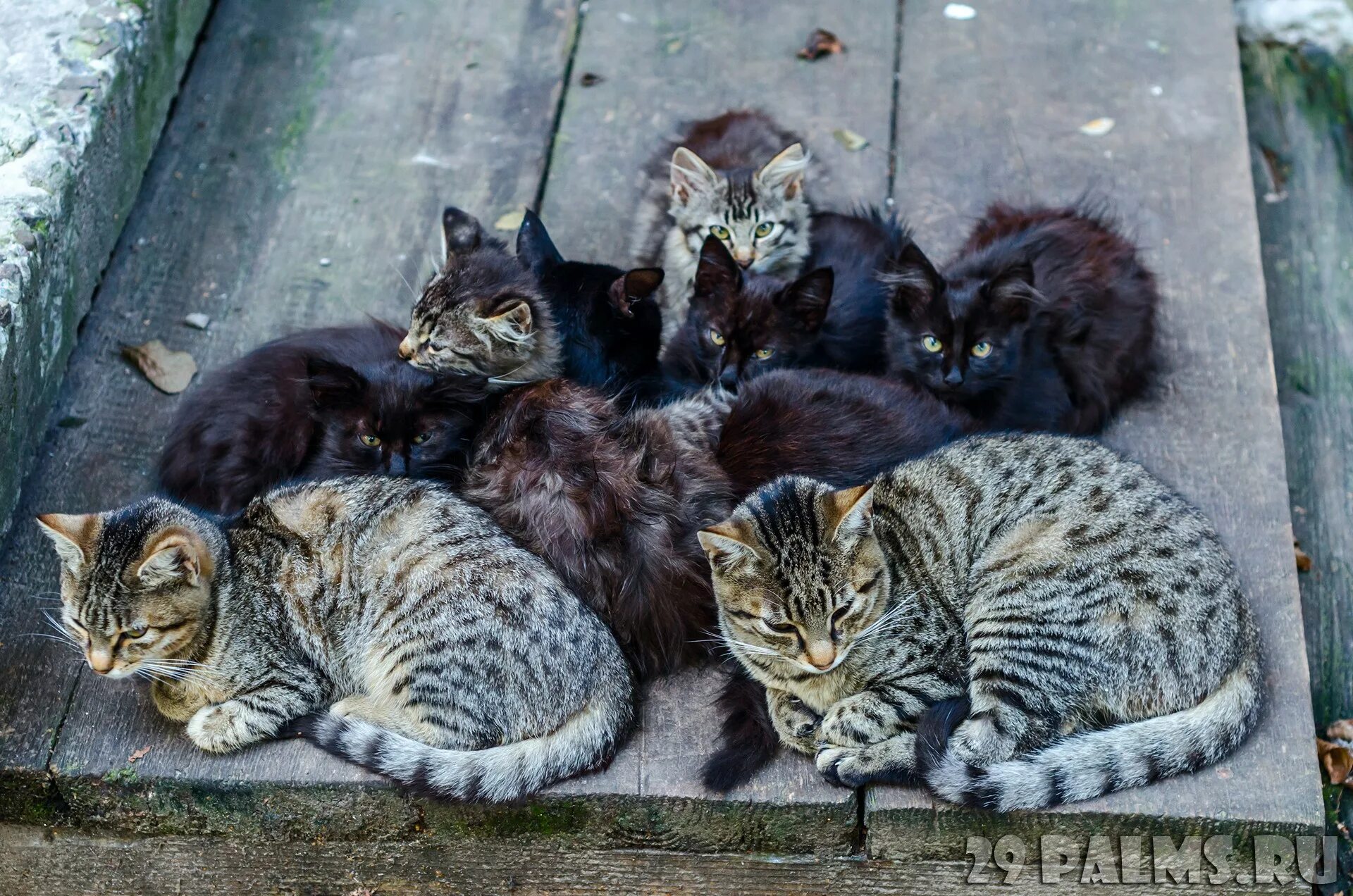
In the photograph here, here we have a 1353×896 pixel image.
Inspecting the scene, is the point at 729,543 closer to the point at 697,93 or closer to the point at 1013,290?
the point at 1013,290

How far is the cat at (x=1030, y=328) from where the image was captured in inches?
183

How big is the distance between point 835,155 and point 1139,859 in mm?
3127

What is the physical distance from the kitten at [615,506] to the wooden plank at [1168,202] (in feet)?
2.50

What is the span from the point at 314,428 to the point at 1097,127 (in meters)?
3.49

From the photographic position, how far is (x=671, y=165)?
211 inches

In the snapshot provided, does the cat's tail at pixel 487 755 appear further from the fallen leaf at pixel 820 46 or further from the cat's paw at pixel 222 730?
the fallen leaf at pixel 820 46

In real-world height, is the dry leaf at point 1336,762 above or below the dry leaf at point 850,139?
below

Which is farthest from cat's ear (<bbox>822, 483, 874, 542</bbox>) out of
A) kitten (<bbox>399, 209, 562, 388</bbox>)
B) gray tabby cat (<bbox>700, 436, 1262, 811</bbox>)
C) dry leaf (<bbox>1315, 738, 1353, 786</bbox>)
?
dry leaf (<bbox>1315, 738, 1353, 786</bbox>)

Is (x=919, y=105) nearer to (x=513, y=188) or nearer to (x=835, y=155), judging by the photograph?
(x=835, y=155)

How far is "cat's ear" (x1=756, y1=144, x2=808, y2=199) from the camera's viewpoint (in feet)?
17.2

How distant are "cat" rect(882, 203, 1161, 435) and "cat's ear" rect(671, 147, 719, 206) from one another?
0.87 meters

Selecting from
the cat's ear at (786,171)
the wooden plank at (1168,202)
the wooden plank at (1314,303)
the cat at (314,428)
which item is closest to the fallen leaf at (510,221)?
the cat's ear at (786,171)

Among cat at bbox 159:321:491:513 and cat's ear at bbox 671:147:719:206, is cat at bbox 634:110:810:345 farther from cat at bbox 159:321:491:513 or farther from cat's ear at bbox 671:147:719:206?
cat at bbox 159:321:491:513

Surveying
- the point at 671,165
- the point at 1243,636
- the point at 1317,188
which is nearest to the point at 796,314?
the point at 671,165
